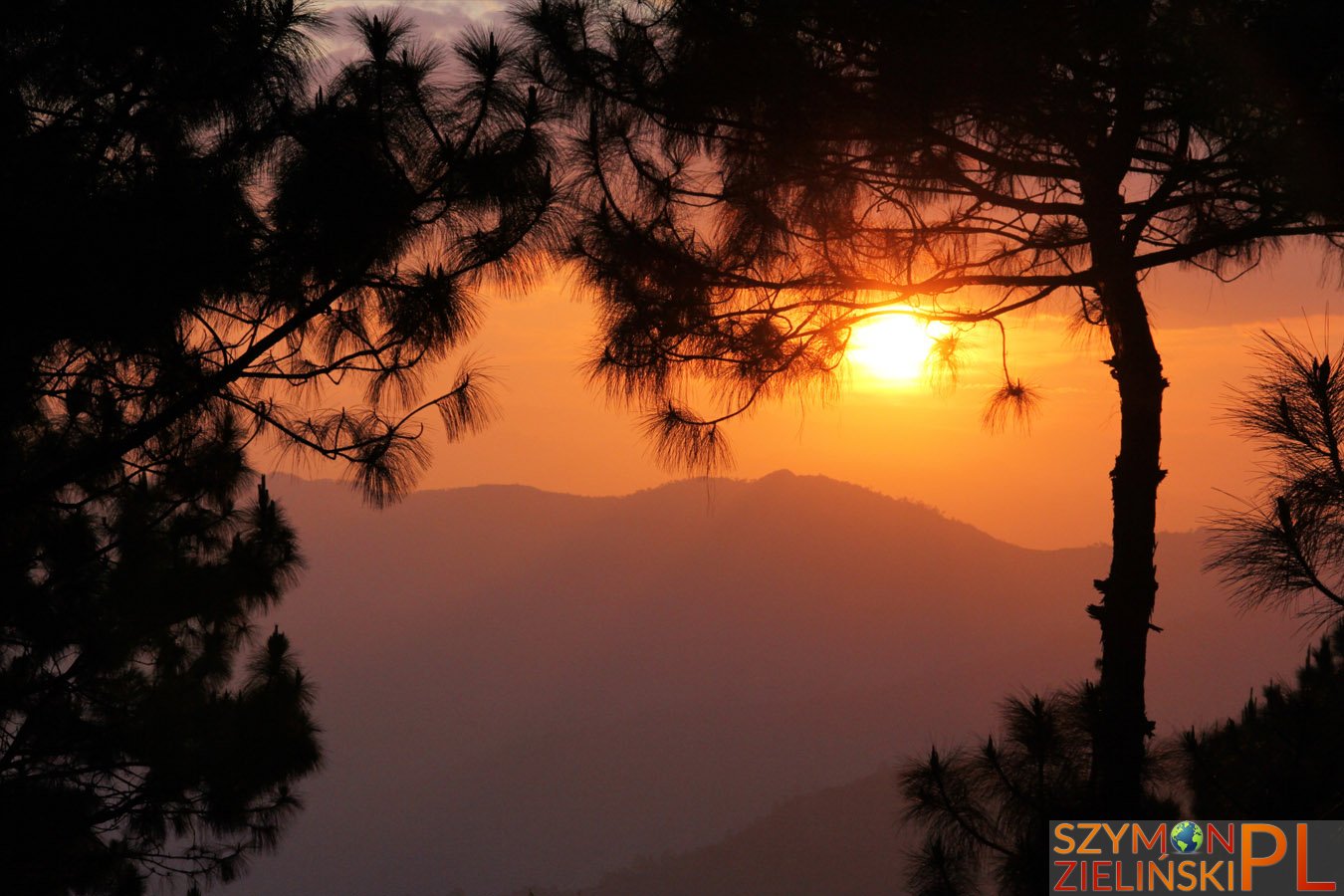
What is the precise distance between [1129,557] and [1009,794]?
3.14 feet

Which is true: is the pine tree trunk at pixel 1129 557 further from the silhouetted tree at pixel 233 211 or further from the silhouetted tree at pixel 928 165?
the silhouetted tree at pixel 233 211

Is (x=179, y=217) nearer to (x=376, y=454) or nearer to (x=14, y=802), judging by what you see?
(x=376, y=454)

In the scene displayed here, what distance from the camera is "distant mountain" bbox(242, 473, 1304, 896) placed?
99.3 m

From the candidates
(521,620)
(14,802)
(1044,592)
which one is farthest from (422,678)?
(14,802)

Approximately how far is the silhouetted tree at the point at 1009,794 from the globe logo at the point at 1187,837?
0.76ft

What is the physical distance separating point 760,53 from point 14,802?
4236 mm

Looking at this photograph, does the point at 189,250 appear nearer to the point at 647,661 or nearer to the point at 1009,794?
the point at 1009,794

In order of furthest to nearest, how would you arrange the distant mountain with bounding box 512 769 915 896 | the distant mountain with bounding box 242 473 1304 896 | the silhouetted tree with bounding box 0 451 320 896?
the distant mountain with bounding box 242 473 1304 896
the distant mountain with bounding box 512 769 915 896
the silhouetted tree with bounding box 0 451 320 896

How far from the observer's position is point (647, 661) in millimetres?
139375

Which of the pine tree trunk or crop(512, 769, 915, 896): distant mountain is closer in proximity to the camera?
the pine tree trunk

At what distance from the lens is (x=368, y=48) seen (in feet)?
11.7

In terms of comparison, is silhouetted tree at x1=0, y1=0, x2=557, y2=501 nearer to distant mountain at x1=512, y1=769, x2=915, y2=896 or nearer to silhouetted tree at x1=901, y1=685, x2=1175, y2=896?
silhouetted tree at x1=901, y1=685, x2=1175, y2=896

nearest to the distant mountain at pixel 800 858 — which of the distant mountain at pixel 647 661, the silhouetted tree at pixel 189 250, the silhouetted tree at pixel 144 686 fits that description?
the distant mountain at pixel 647 661

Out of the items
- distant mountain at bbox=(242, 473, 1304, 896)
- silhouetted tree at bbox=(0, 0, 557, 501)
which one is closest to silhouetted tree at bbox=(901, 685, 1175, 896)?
silhouetted tree at bbox=(0, 0, 557, 501)
